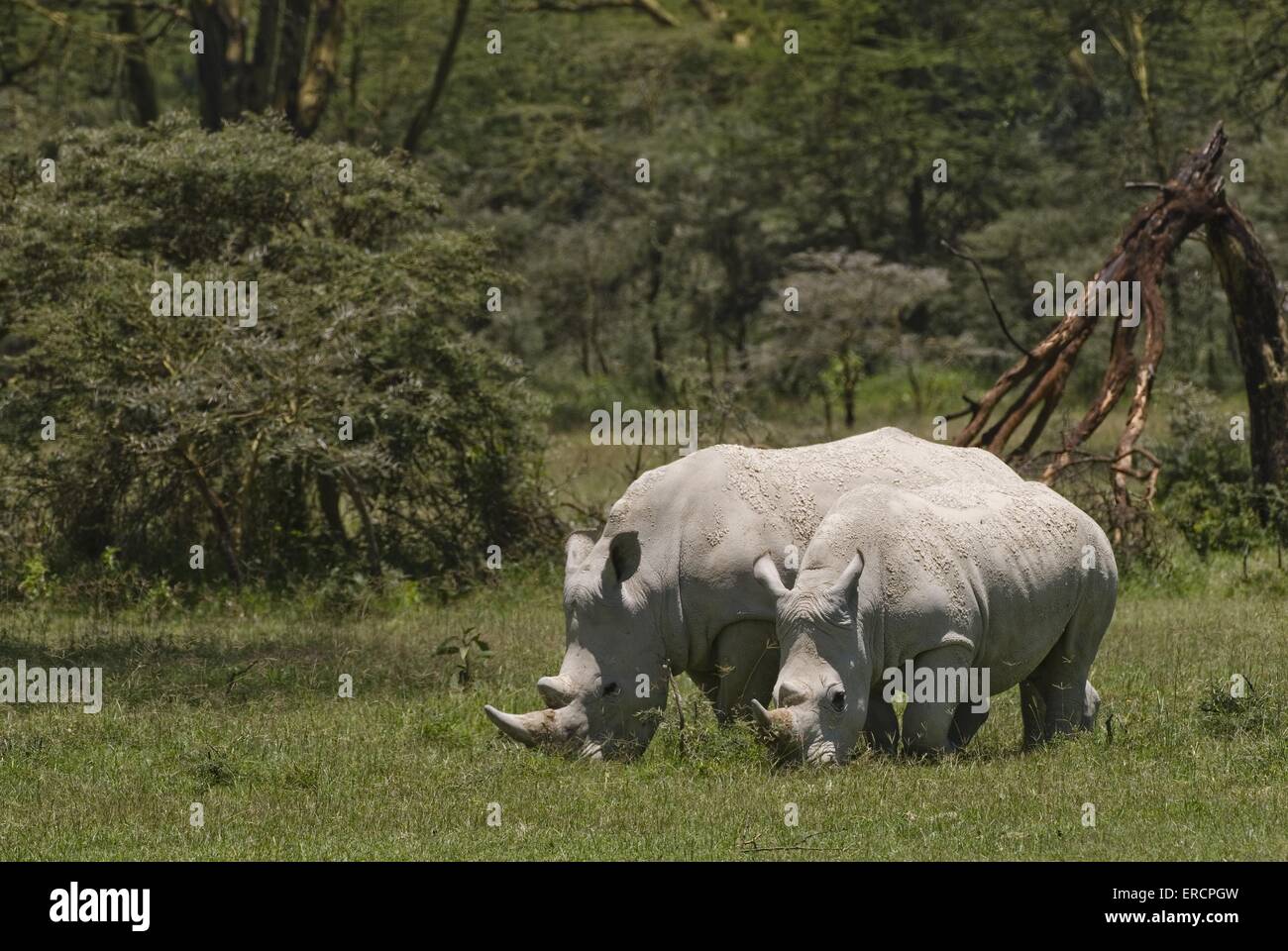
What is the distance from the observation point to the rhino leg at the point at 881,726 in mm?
11828

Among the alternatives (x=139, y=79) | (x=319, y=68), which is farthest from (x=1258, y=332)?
(x=139, y=79)

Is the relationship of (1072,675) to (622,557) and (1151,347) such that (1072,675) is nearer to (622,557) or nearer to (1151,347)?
(622,557)

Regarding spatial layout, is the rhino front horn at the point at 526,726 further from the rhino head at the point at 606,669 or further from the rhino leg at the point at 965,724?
the rhino leg at the point at 965,724

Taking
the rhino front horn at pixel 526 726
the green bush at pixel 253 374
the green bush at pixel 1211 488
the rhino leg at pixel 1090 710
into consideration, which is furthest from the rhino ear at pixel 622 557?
the green bush at pixel 1211 488

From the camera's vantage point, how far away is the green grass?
9922 mm

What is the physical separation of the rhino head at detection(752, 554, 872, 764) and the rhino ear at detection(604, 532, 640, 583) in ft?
3.52

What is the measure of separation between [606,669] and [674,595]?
24.7 inches

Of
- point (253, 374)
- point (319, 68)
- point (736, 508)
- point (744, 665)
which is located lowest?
point (744, 665)

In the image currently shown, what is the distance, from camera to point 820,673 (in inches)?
433

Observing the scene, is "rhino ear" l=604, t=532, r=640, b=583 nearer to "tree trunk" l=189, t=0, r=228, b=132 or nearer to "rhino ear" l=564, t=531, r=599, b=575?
"rhino ear" l=564, t=531, r=599, b=575

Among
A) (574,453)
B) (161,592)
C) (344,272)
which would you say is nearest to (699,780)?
(161,592)

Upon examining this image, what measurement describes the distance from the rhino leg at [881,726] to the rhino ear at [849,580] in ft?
3.14

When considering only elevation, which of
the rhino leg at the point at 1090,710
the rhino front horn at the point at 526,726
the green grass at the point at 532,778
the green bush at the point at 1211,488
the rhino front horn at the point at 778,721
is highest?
the green bush at the point at 1211,488

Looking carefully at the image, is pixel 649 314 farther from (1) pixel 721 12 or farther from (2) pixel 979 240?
(1) pixel 721 12
